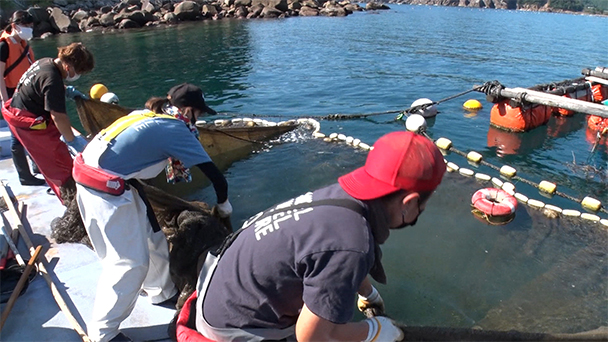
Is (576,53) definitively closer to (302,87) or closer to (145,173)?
(302,87)

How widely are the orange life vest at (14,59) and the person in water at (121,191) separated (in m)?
3.67

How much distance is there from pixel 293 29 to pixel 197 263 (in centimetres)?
3734

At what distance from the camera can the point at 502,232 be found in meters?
6.63

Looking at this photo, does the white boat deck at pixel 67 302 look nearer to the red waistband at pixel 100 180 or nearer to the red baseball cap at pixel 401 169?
the red waistband at pixel 100 180

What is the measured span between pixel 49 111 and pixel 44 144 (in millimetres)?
605

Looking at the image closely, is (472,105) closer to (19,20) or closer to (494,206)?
(494,206)

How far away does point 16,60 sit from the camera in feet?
18.4

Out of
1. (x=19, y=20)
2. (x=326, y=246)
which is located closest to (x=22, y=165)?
(x=19, y=20)

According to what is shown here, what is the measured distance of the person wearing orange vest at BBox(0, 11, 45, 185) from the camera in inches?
214

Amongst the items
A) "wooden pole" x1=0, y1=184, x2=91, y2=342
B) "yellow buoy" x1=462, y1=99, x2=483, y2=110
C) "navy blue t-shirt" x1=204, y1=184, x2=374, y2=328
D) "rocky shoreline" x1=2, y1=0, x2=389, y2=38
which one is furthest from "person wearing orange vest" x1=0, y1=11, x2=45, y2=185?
"rocky shoreline" x1=2, y1=0, x2=389, y2=38

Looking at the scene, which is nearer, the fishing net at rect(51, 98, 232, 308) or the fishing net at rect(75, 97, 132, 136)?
the fishing net at rect(51, 98, 232, 308)

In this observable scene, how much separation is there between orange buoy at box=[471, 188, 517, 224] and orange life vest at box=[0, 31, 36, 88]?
23.6 ft

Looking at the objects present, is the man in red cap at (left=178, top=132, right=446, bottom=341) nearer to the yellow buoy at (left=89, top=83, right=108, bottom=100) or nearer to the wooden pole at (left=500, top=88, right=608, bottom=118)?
the yellow buoy at (left=89, top=83, right=108, bottom=100)

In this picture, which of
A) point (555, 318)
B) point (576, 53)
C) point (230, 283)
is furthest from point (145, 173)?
point (576, 53)
